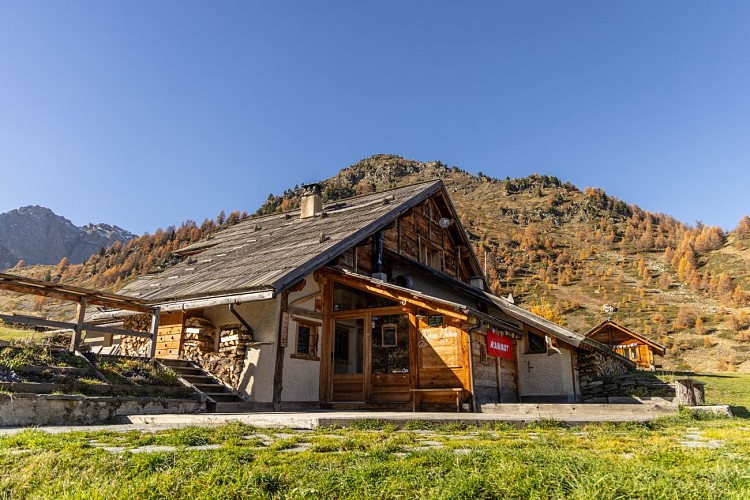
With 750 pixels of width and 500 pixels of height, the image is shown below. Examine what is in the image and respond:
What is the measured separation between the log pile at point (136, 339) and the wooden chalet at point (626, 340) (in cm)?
2162

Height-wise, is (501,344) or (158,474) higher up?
(501,344)

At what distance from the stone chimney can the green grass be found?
14742 mm

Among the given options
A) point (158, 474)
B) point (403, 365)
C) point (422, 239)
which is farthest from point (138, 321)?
point (158, 474)

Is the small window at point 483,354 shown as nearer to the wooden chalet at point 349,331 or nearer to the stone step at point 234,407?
the wooden chalet at point 349,331

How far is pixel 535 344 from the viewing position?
52.4 ft

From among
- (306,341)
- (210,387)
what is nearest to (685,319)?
(306,341)

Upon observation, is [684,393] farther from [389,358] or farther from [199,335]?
[199,335]

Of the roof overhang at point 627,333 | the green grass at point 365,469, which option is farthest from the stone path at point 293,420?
the roof overhang at point 627,333

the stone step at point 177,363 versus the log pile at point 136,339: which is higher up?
the log pile at point 136,339

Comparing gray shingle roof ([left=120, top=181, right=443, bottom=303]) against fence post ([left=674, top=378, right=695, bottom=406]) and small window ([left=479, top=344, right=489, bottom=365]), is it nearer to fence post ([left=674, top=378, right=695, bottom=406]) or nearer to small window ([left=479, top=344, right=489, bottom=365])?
small window ([left=479, top=344, right=489, bottom=365])

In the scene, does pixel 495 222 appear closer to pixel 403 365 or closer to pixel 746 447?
pixel 403 365

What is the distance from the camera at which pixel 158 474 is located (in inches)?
146

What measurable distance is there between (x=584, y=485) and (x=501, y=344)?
11.9 meters

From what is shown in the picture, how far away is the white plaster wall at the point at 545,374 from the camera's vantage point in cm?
1535
